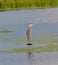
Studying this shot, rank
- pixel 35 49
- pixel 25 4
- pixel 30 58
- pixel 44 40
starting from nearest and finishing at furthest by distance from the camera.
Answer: pixel 30 58 < pixel 35 49 < pixel 44 40 < pixel 25 4

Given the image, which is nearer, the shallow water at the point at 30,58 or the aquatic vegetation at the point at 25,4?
the shallow water at the point at 30,58

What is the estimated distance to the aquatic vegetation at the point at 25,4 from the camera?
196ft

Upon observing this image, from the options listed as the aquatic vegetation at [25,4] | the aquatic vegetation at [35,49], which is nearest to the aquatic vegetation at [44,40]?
the aquatic vegetation at [35,49]

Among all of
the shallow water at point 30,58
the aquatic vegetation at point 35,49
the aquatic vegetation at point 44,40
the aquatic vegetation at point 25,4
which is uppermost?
the shallow water at point 30,58

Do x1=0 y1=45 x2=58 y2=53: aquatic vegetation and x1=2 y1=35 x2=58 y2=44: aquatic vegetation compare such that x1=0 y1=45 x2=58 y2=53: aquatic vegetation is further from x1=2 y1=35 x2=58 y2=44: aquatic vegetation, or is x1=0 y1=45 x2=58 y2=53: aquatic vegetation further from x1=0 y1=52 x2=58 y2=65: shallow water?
x1=2 y1=35 x2=58 y2=44: aquatic vegetation

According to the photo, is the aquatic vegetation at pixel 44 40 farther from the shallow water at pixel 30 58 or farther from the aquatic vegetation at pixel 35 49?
the shallow water at pixel 30 58

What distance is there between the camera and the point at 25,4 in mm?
63156

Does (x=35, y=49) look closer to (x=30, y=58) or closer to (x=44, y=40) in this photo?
(x=30, y=58)

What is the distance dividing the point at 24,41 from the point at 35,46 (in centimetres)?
226

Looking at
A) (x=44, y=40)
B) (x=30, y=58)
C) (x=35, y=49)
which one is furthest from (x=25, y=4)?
(x=30, y=58)

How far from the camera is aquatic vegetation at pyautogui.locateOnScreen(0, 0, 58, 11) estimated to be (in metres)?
59.8

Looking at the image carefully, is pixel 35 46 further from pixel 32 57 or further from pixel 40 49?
pixel 32 57

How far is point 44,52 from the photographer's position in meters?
19.5

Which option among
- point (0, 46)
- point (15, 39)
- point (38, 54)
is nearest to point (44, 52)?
point (38, 54)
